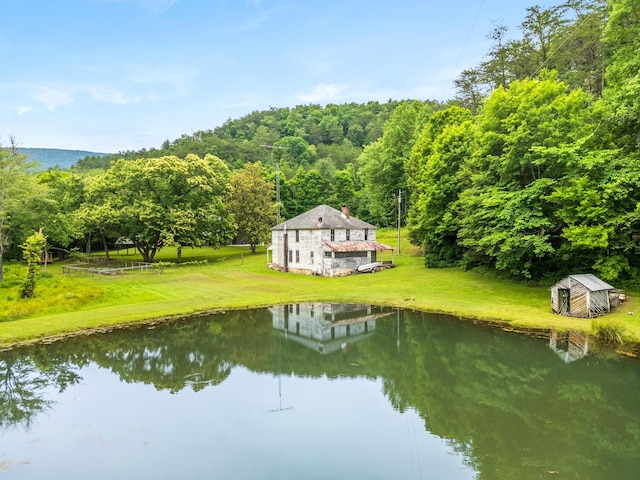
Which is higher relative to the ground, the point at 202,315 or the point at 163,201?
the point at 163,201

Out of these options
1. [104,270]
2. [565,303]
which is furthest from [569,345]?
[104,270]

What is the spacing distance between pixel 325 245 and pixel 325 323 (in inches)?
585

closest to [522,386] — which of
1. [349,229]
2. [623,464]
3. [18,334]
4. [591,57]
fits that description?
[623,464]

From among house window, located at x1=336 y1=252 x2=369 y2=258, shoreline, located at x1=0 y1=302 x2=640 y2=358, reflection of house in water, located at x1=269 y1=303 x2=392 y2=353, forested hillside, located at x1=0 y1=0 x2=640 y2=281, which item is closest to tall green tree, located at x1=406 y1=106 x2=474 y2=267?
forested hillside, located at x1=0 y1=0 x2=640 y2=281

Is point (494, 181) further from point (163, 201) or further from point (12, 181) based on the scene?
point (12, 181)

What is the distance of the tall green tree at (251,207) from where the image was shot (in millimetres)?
51125

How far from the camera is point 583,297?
67.3ft

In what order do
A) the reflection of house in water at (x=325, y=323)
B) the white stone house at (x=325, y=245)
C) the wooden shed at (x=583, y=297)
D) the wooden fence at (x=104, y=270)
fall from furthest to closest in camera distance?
1. the white stone house at (x=325, y=245)
2. the wooden fence at (x=104, y=270)
3. the wooden shed at (x=583, y=297)
4. the reflection of house in water at (x=325, y=323)

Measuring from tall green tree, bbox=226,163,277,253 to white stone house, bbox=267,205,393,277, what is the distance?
931cm

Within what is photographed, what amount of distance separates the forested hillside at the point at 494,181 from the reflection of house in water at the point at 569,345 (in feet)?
18.7

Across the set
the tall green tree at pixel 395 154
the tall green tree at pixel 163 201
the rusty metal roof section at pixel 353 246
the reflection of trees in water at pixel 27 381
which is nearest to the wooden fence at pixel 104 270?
the tall green tree at pixel 163 201

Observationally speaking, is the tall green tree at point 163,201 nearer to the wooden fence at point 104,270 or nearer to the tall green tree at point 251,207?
the tall green tree at point 251,207

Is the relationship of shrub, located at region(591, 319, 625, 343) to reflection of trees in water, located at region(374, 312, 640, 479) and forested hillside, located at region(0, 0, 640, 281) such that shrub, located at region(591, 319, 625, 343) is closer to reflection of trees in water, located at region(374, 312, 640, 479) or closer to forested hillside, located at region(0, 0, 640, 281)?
reflection of trees in water, located at region(374, 312, 640, 479)

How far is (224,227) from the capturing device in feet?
155
